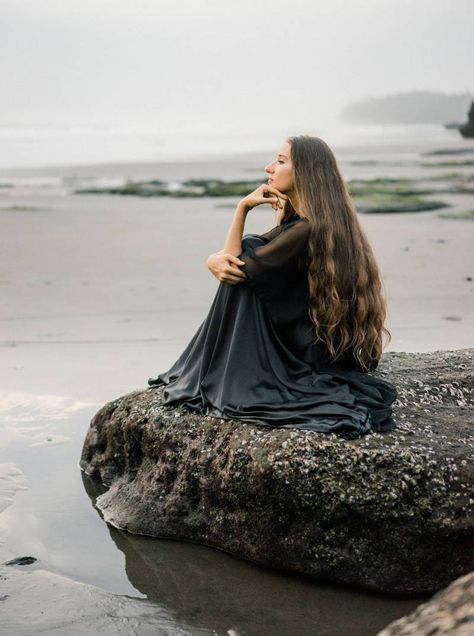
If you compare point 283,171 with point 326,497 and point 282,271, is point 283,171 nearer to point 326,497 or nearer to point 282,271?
point 282,271

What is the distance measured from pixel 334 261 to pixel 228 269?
0.52 meters

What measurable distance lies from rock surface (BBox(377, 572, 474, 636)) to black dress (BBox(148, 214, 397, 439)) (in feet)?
6.07

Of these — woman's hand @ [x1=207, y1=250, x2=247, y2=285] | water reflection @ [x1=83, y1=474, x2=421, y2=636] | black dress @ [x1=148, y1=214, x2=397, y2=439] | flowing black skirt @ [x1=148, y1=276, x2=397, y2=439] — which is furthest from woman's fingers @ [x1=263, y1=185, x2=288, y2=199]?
water reflection @ [x1=83, y1=474, x2=421, y2=636]

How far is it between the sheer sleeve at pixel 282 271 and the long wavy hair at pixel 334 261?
5 centimetres

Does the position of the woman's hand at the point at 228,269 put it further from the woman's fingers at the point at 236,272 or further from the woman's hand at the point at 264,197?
the woman's hand at the point at 264,197

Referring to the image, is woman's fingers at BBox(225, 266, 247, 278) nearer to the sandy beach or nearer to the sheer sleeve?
the sheer sleeve

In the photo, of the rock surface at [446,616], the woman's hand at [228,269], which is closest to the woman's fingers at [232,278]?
the woman's hand at [228,269]

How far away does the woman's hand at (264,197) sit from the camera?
5.50 meters

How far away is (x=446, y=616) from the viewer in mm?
3094

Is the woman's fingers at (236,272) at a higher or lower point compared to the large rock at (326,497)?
higher

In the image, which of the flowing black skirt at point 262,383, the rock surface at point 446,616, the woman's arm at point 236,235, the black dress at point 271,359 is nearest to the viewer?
the rock surface at point 446,616

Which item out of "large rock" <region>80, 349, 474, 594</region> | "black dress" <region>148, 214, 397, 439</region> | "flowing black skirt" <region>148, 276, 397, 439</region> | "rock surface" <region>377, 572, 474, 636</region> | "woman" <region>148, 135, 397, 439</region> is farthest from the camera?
"woman" <region>148, 135, 397, 439</region>

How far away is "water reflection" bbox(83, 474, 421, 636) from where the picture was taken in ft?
14.6

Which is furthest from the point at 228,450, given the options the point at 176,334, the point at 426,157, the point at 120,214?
the point at 426,157
